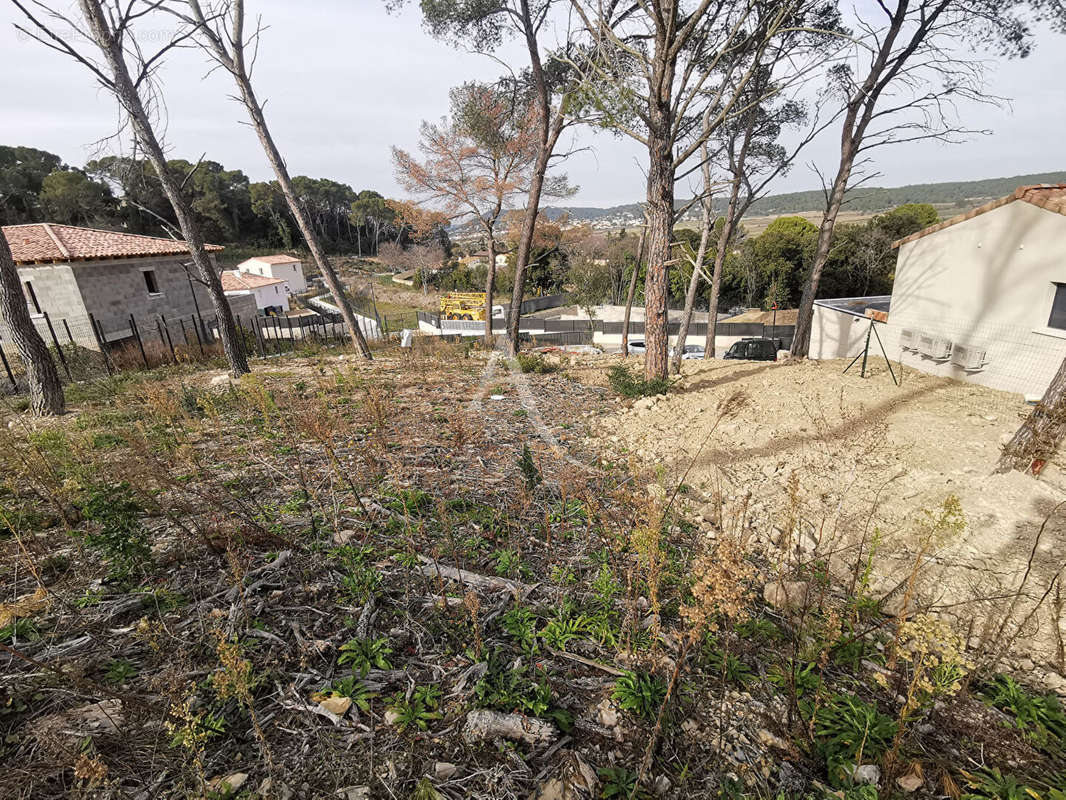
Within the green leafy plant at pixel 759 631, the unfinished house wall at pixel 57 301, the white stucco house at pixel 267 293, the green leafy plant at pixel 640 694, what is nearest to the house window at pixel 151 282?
the unfinished house wall at pixel 57 301

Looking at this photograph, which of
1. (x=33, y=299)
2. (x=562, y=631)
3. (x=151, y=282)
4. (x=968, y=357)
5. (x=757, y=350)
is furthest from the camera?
(x=757, y=350)

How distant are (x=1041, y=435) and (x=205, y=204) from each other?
64.4 meters

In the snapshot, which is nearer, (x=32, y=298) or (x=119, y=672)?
(x=119, y=672)

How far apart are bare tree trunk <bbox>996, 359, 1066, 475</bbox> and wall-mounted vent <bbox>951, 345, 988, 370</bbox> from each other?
15.2 ft

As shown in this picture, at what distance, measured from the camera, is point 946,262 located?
29.8 feet

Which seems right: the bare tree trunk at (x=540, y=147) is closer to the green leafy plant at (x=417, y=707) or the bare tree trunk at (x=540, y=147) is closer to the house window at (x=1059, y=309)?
the house window at (x=1059, y=309)

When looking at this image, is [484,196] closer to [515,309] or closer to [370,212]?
[515,309]

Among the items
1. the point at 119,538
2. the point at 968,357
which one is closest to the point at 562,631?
the point at 119,538

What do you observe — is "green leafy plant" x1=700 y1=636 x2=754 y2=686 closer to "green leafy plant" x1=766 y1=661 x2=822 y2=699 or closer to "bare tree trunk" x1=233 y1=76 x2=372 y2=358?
"green leafy plant" x1=766 y1=661 x2=822 y2=699

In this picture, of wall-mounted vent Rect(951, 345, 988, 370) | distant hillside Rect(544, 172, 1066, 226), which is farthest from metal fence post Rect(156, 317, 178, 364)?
distant hillside Rect(544, 172, 1066, 226)

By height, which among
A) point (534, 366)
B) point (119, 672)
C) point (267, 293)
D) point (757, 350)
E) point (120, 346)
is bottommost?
point (757, 350)

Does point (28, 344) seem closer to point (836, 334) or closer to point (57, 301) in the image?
point (57, 301)

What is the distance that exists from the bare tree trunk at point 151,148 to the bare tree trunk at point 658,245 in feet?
28.6

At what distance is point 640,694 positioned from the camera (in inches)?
88.1
